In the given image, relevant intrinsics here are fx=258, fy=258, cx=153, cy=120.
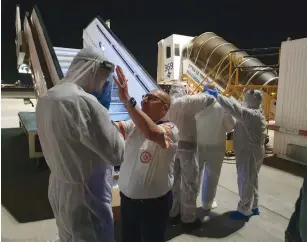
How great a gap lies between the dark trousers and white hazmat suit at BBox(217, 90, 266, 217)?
69.4 inches

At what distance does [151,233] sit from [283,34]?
69.0 ft

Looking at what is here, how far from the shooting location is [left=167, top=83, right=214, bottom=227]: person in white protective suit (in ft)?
9.37

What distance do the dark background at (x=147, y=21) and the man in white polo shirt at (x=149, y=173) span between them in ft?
71.5

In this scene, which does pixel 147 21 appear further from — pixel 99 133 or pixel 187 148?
pixel 99 133

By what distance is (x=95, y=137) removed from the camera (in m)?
1.36

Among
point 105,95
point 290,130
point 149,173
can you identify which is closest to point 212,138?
point 149,173

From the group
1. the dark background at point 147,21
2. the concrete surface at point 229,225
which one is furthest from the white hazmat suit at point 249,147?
the dark background at point 147,21

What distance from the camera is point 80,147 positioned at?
1.40 metres

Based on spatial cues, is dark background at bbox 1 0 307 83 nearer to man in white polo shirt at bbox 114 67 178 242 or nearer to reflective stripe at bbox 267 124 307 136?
reflective stripe at bbox 267 124 307 136

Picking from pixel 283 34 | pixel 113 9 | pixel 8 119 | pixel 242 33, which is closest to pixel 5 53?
pixel 113 9

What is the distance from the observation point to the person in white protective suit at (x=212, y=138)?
331 cm

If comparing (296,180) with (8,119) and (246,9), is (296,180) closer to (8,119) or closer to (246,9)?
(8,119)

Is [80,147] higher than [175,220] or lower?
higher

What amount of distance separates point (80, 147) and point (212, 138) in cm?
223
